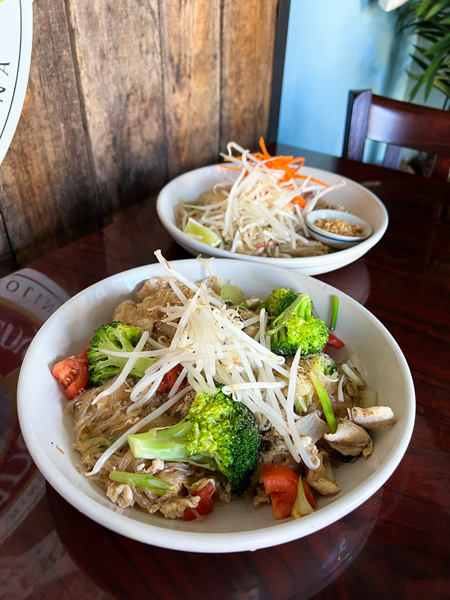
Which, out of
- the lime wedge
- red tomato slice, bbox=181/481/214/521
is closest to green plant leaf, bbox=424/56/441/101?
the lime wedge

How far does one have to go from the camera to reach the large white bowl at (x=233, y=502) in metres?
0.71

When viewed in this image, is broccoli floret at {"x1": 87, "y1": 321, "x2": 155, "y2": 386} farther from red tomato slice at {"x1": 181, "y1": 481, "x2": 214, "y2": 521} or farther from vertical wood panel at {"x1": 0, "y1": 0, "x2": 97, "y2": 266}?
vertical wood panel at {"x1": 0, "y1": 0, "x2": 97, "y2": 266}

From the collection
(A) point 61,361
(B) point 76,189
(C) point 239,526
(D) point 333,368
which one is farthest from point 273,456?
(B) point 76,189

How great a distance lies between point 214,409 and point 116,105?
1367 millimetres

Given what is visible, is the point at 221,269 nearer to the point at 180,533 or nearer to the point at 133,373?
the point at 133,373

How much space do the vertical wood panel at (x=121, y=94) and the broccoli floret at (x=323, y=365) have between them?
1.21m

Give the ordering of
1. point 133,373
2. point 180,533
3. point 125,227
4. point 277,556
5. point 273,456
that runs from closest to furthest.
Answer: point 180,533 < point 277,556 < point 273,456 < point 133,373 < point 125,227

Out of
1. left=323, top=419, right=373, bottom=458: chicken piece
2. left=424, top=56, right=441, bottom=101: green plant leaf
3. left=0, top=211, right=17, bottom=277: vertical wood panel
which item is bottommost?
left=0, top=211, right=17, bottom=277: vertical wood panel

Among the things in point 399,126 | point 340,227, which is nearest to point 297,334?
point 340,227

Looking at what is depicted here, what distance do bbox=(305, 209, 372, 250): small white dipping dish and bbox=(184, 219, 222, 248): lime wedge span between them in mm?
376

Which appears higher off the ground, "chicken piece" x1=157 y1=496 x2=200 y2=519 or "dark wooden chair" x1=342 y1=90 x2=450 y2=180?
"dark wooden chair" x1=342 y1=90 x2=450 y2=180

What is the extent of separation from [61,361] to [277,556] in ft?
1.99

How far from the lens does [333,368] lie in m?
1.08

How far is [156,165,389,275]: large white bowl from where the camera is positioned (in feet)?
4.75
